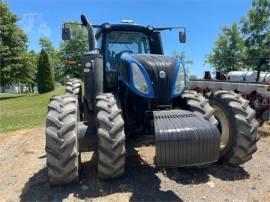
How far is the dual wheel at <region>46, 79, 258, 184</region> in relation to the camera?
4441 mm

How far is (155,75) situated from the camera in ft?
16.2

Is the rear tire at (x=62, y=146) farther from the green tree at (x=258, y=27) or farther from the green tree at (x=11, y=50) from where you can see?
the green tree at (x=11, y=50)

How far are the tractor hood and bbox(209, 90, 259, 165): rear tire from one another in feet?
3.06

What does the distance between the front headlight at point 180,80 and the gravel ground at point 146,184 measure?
128 centimetres

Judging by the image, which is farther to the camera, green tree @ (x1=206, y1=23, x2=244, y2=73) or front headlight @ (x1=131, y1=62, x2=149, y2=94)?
green tree @ (x1=206, y1=23, x2=244, y2=73)

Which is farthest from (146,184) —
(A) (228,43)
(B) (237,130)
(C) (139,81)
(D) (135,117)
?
(A) (228,43)

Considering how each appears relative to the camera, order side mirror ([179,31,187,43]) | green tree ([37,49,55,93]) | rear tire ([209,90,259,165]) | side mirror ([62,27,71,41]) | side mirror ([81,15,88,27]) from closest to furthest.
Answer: rear tire ([209,90,259,165])
side mirror ([81,15,88,27])
side mirror ([62,27,71,41])
side mirror ([179,31,187,43])
green tree ([37,49,55,93])

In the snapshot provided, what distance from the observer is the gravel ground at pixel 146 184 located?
4492mm

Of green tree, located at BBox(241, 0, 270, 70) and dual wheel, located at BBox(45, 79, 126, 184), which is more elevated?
green tree, located at BBox(241, 0, 270, 70)

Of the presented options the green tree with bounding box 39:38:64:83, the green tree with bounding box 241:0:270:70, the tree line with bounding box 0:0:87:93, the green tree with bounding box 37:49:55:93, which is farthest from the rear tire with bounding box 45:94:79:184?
the green tree with bounding box 39:38:64:83

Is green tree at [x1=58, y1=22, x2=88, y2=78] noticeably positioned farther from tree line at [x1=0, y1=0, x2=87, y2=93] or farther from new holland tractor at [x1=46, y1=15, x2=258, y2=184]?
new holland tractor at [x1=46, y1=15, x2=258, y2=184]

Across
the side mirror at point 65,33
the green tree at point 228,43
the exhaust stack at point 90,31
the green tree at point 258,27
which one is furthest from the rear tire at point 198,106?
the green tree at point 228,43

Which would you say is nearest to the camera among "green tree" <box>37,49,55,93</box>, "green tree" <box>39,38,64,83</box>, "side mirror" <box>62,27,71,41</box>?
"side mirror" <box>62,27,71,41</box>

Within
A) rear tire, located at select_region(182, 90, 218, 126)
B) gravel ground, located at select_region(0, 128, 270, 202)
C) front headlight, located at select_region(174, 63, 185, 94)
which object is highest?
front headlight, located at select_region(174, 63, 185, 94)
